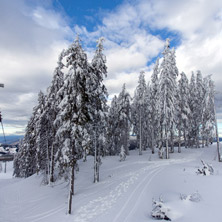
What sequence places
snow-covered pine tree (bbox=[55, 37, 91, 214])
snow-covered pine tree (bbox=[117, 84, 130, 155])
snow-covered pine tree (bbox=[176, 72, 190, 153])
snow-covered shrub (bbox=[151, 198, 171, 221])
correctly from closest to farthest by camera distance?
snow-covered shrub (bbox=[151, 198, 171, 221]), snow-covered pine tree (bbox=[55, 37, 91, 214]), snow-covered pine tree (bbox=[176, 72, 190, 153]), snow-covered pine tree (bbox=[117, 84, 130, 155])

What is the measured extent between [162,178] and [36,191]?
1609 centimetres

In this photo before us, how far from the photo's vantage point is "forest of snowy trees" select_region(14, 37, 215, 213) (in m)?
13.9

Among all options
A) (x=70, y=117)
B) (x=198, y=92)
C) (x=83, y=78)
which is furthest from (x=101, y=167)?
(x=198, y=92)

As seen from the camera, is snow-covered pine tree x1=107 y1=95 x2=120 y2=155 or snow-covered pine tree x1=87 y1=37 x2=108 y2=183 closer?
snow-covered pine tree x1=87 y1=37 x2=108 y2=183

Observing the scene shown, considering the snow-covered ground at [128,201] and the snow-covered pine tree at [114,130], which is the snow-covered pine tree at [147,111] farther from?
the snow-covered ground at [128,201]

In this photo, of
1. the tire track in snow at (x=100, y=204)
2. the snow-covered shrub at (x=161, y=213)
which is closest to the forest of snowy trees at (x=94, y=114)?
the tire track in snow at (x=100, y=204)

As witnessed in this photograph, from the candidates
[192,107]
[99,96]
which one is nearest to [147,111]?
[192,107]

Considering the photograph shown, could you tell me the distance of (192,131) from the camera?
38.3 m

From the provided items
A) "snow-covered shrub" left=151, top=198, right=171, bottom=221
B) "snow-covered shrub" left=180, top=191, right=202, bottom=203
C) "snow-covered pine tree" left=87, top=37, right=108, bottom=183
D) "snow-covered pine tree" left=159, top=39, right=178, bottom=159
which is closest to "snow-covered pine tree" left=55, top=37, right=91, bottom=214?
"snow-covered pine tree" left=87, top=37, right=108, bottom=183

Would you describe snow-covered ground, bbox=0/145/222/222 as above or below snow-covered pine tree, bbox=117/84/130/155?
below

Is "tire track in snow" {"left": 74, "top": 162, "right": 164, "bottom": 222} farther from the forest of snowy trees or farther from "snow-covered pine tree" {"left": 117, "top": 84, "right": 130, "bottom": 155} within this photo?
"snow-covered pine tree" {"left": 117, "top": 84, "right": 130, "bottom": 155}

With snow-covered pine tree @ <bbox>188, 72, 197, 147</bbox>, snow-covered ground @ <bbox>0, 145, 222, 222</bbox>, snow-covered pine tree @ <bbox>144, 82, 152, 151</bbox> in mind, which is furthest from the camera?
snow-covered pine tree @ <bbox>188, 72, 197, 147</bbox>

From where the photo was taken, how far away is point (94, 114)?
1797 centimetres

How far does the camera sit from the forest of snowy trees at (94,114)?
45.4ft
